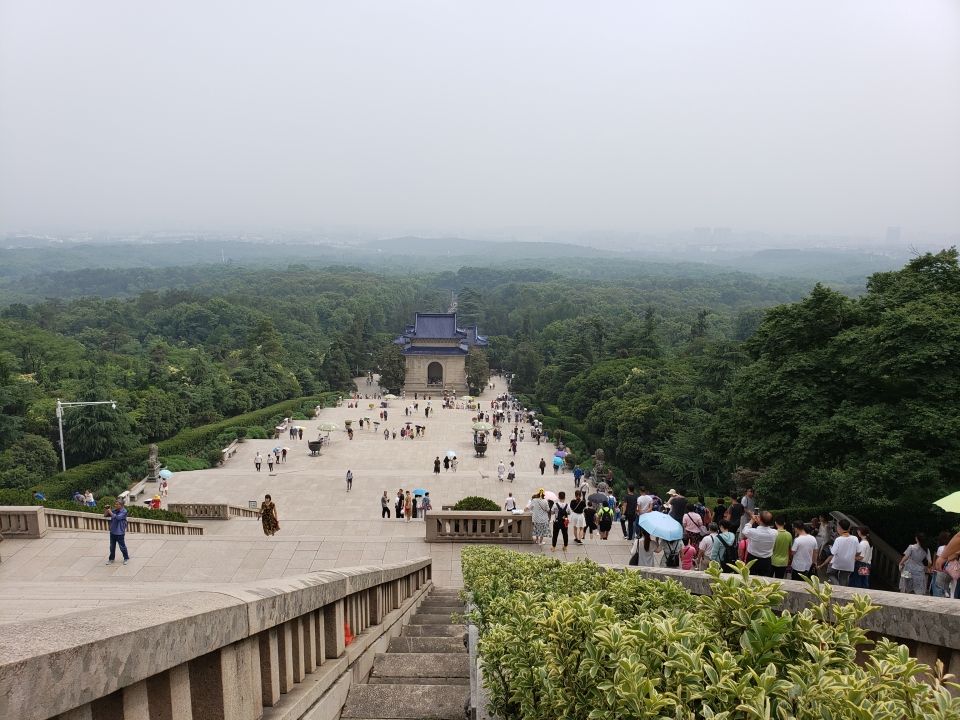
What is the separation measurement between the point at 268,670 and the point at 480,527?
10023 mm

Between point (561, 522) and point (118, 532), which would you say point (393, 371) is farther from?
point (118, 532)

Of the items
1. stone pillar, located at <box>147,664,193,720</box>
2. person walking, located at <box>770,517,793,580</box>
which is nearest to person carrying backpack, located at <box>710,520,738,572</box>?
person walking, located at <box>770,517,793,580</box>

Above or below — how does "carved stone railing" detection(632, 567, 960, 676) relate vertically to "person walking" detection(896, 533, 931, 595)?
above

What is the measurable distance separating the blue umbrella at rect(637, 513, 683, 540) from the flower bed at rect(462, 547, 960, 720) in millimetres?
6691

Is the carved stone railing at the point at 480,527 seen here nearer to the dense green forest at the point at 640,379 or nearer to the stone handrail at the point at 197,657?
the dense green forest at the point at 640,379

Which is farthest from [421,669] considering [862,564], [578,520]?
[578,520]

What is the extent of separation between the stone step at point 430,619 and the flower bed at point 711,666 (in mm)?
4856

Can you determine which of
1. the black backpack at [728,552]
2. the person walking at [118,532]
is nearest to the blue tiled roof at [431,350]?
the person walking at [118,532]

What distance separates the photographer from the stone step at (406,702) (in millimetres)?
3924

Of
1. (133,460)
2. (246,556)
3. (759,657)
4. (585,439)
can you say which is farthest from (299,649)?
(585,439)

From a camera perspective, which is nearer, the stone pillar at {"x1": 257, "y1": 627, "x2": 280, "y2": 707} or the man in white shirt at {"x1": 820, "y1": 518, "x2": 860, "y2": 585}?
the stone pillar at {"x1": 257, "y1": 627, "x2": 280, "y2": 707}

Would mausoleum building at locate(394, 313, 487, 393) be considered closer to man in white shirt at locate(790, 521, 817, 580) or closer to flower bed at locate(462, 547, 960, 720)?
man in white shirt at locate(790, 521, 817, 580)

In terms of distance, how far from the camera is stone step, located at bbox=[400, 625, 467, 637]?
6.82 metres

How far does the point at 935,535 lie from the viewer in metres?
11.4
